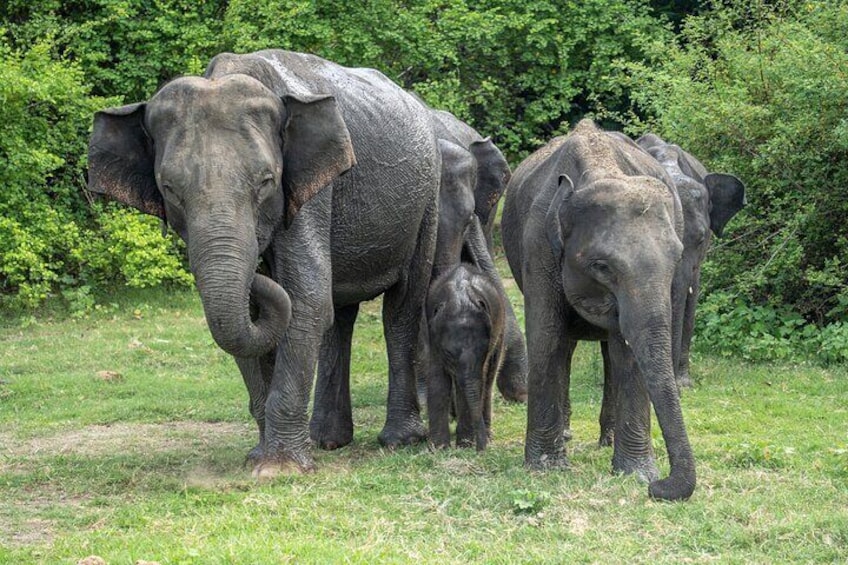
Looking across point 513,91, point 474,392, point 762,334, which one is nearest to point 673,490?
point 474,392

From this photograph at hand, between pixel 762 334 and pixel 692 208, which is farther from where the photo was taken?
pixel 762 334

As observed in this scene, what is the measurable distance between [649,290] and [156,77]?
14.2m

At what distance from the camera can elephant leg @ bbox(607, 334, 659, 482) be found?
8.40m

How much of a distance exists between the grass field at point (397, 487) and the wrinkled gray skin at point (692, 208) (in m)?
0.72

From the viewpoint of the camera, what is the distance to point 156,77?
20.3 meters

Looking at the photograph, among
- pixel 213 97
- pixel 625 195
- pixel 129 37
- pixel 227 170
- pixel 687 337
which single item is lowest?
pixel 687 337

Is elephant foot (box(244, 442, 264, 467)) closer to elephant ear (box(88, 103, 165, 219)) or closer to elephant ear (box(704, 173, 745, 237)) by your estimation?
elephant ear (box(88, 103, 165, 219))

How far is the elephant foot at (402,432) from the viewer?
10.5 metres

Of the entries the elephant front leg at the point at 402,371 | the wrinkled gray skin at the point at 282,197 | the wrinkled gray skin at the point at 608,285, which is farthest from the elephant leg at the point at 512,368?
the wrinkled gray skin at the point at 608,285

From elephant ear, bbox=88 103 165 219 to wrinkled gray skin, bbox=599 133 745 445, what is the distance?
4.04 metres

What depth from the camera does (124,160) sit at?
28.3ft

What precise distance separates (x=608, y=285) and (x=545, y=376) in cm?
112

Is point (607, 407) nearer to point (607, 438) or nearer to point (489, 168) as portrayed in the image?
point (607, 438)

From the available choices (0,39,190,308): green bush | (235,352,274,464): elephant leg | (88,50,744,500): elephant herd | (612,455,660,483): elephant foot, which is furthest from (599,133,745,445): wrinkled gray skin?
(0,39,190,308): green bush
